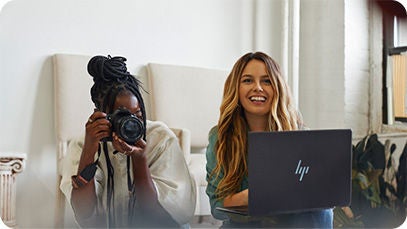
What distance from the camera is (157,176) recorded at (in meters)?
1.11

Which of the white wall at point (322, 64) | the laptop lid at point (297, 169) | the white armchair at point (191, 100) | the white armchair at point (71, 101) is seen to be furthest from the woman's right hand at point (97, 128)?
the white wall at point (322, 64)

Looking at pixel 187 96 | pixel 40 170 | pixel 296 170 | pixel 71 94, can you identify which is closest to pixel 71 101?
pixel 71 94

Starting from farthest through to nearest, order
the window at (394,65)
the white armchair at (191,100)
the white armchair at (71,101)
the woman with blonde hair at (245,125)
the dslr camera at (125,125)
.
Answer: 1. the window at (394,65)
2. the white armchair at (191,100)
3. the white armchair at (71,101)
4. the woman with blonde hair at (245,125)
5. the dslr camera at (125,125)

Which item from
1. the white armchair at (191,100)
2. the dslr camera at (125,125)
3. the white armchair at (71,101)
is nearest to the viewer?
the dslr camera at (125,125)

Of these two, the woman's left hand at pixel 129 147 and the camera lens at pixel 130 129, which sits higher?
the camera lens at pixel 130 129

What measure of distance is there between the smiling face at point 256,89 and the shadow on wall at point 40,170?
26.1 inches

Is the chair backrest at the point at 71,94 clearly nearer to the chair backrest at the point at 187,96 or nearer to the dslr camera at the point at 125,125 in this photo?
the chair backrest at the point at 187,96

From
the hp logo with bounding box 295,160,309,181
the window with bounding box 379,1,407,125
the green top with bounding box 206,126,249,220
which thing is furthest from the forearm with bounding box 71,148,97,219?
the window with bounding box 379,1,407,125

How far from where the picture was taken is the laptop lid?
1.00 metres

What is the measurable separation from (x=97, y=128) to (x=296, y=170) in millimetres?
381

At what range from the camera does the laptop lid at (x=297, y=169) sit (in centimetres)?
100

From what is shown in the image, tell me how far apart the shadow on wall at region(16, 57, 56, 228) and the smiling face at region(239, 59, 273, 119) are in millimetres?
662

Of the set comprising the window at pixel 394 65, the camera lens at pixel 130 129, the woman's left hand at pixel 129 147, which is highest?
the window at pixel 394 65

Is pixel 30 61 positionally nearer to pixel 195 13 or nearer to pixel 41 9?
pixel 41 9
